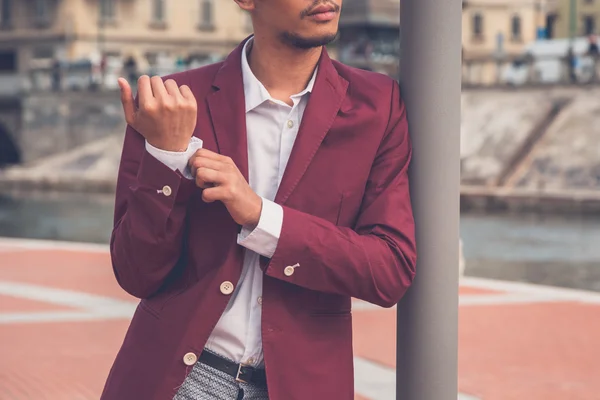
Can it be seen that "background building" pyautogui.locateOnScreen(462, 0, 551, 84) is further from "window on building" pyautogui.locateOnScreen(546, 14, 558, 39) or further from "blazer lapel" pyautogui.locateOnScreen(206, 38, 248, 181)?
"blazer lapel" pyautogui.locateOnScreen(206, 38, 248, 181)

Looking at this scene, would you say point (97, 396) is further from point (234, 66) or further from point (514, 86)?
point (514, 86)

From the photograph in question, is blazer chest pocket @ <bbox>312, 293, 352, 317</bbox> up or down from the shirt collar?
down

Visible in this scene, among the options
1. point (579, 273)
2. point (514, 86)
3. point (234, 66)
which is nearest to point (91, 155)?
point (514, 86)

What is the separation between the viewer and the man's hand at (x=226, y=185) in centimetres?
237

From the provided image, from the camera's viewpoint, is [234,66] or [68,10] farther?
[68,10]

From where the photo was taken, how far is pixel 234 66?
270cm

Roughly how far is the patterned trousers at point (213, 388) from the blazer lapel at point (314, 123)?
0.40m

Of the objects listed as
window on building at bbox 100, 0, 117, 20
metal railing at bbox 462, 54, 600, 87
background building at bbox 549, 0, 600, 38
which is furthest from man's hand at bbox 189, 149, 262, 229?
background building at bbox 549, 0, 600, 38

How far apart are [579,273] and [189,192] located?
14.0 meters

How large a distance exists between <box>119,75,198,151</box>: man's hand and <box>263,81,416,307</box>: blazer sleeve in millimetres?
272

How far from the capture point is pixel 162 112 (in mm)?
2365

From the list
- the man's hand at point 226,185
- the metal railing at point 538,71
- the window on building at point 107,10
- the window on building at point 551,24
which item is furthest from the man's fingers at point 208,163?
the window on building at point 551,24

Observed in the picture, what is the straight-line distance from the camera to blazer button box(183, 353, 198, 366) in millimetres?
2541

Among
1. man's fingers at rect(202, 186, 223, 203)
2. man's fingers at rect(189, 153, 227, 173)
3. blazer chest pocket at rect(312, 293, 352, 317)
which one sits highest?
man's fingers at rect(189, 153, 227, 173)
